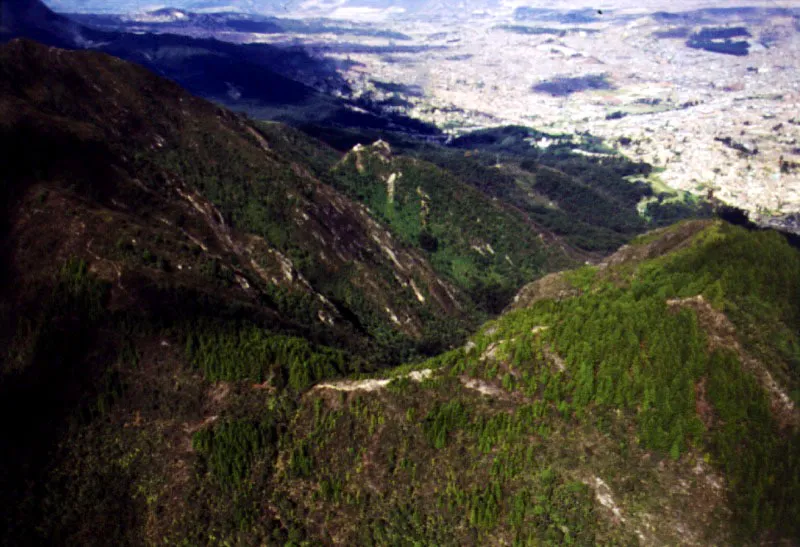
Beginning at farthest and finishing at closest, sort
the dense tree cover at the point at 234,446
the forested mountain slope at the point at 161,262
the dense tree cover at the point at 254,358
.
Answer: the dense tree cover at the point at 254,358
the forested mountain slope at the point at 161,262
the dense tree cover at the point at 234,446

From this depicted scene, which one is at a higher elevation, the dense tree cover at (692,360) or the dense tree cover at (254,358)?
the dense tree cover at (692,360)

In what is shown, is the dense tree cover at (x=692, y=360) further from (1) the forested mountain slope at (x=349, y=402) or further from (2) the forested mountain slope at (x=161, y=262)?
(2) the forested mountain slope at (x=161, y=262)

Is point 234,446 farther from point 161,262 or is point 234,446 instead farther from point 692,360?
point 692,360

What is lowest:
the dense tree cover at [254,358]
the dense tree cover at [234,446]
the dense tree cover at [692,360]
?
the dense tree cover at [234,446]

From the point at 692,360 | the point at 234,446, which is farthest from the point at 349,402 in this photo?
the point at 692,360

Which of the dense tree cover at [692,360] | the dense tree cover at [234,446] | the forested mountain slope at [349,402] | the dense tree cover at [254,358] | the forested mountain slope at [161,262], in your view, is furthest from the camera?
the dense tree cover at [254,358]

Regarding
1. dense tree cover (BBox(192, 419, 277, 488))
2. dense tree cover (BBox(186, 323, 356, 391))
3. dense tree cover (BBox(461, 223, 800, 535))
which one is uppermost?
dense tree cover (BBox(461, 223, 800, 535))

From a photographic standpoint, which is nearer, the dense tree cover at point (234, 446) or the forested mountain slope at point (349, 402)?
the forested mountain slope at point (349, 402)

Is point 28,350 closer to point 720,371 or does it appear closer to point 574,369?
point 574,369

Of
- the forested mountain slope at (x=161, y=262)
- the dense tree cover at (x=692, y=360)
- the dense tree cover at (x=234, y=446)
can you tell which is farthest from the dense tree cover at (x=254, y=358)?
the dense tree cover at (x=692, y=360)

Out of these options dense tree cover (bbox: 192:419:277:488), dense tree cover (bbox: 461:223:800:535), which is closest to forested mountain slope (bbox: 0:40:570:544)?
dense tree cover (bbox: 192:419:277:488)

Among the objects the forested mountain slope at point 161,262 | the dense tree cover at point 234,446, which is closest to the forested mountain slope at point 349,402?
the dense tree cover at point 234,446

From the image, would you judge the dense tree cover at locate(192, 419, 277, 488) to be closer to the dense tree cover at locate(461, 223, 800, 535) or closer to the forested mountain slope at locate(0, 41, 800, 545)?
the forested mountain slope at locate(0, 41, 800, 545)
